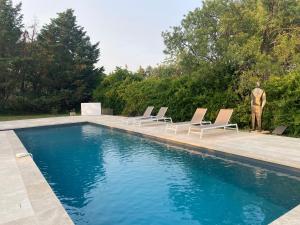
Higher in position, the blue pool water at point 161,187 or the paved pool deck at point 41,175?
the paved pool deck at point 41,175

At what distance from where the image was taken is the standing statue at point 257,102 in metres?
10.9

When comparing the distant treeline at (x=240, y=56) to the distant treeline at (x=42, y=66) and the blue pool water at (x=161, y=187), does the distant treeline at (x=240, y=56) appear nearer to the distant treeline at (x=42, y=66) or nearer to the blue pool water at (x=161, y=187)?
the blue pool water at (x=161, y=187)

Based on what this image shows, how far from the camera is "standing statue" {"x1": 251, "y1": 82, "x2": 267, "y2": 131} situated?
10945 millimetres

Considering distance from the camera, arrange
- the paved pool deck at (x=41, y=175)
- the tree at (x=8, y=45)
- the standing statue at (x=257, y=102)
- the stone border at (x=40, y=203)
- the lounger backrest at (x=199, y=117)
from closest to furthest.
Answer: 1. the stone border at (x=40, y=203)
2. the paved pool deck at (x=41, y=175)
3. the standing statue at (x=257, y=102)
4. the lounger backrest at (x=199, y=117)
5. the tree at (x=8, y=45)

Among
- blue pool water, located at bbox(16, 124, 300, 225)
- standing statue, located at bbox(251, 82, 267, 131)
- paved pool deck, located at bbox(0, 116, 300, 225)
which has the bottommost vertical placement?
blue pool water, located at bbox(16, 124, 300, 225)

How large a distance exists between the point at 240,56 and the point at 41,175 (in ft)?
28.2

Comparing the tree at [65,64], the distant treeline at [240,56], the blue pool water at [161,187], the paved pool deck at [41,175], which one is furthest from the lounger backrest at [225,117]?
the tree at [65,64]

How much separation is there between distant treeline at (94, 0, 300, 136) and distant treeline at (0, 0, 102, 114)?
15.7 m

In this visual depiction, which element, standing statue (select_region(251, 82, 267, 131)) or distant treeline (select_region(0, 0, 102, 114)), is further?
distant treeline (select_region(0, 0, 102, 114))

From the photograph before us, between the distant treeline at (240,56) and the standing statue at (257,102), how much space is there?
510 mm

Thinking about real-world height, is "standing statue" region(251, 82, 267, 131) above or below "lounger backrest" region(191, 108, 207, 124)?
above

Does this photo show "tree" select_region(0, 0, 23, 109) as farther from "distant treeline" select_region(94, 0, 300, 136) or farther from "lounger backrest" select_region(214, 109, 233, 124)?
"lounger backrest" select_region(214, 109, 233, 124)

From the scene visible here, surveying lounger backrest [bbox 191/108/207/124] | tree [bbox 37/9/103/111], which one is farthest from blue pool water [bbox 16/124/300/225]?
tree [bbox 37/9/103/111]

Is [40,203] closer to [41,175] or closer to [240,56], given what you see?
[41,175]
